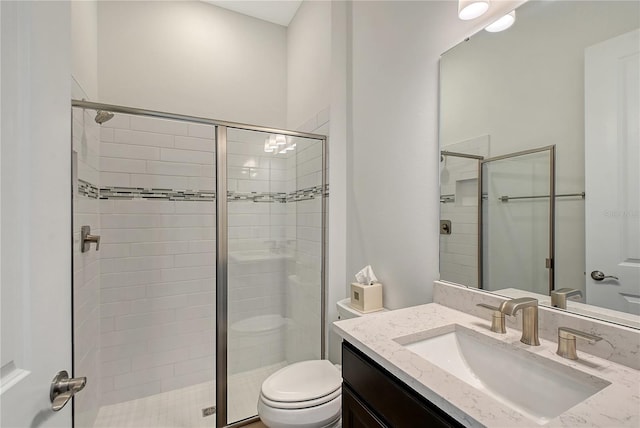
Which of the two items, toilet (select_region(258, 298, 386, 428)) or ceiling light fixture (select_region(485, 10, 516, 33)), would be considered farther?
toilet (select_region(258, 298, 386, 428))

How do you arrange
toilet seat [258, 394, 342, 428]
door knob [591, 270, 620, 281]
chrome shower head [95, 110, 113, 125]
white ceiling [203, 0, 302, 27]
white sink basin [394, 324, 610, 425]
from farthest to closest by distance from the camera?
white ceiling [203, 0, 302, 27], chrome shower head [95, 110, 113, 125], toilet seat [258, 394, 342, 428], door knob [591, 270, 620, 281], white sink basin [394, 324, 610, 425]

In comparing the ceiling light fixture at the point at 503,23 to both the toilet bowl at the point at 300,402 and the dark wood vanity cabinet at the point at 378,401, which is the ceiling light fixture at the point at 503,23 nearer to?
the dark wood vanity cabinet at the point at 378,401

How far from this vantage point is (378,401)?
32.7 inches

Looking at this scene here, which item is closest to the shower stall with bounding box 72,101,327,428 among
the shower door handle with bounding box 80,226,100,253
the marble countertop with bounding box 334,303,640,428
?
the shower door handle with bounding box 80,226,100,253

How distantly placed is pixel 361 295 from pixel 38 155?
53.5 inches

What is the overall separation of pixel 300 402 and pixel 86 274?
54.3 inches

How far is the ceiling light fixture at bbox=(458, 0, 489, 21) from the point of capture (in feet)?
3.51

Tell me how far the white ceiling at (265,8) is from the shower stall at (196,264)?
108cm

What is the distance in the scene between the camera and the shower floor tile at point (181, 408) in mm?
Answer: 1835

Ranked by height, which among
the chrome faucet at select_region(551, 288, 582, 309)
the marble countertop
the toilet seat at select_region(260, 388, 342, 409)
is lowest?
the toilet seat at select_region(260, 388, 342, 409)

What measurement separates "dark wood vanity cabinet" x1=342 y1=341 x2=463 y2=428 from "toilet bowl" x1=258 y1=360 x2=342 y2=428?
1.20ft

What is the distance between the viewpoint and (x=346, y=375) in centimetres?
100

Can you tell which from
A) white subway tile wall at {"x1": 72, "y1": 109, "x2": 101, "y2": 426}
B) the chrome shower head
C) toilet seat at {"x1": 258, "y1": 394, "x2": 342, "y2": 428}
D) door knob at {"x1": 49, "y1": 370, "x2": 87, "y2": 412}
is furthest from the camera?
the chrome shower head

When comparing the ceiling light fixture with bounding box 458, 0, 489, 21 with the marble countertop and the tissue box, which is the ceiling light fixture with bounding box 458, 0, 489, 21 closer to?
the marble countertop
